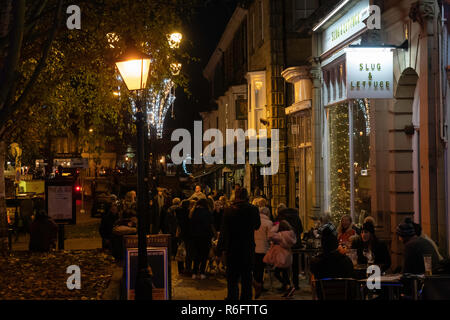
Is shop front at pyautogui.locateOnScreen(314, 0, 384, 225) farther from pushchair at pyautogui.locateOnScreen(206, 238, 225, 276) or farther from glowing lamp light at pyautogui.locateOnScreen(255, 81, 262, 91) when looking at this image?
glowing lamp light at pyautogui.locateOnScreen(255, 81, 262, 91)

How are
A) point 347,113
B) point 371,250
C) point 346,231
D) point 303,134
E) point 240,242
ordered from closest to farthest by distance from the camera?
point 240,242
point 371,250
point 346,231
point 347,113
point 303,134

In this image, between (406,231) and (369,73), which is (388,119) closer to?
(369,73)

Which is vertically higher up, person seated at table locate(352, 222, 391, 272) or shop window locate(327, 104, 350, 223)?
shop window locate(327, 104, 350, 223)

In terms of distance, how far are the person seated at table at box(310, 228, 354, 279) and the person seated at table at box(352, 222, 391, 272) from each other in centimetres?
268

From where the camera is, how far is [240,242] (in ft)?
33.1

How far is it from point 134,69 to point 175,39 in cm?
514

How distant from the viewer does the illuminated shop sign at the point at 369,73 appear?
12.7 metres

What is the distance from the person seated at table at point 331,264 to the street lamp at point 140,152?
2527 millimetres

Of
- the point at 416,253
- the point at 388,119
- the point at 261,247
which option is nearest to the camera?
the point at 416,253

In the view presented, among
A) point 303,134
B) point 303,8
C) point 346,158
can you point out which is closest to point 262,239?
point 346,158

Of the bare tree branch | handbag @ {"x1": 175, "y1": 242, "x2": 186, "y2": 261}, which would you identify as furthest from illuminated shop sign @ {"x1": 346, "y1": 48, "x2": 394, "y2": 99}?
the bare tree branch

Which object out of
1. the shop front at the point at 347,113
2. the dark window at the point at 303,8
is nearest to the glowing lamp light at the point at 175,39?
the shop front at the point at 347,113

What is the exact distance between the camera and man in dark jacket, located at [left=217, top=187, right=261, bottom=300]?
10078 millimetres
